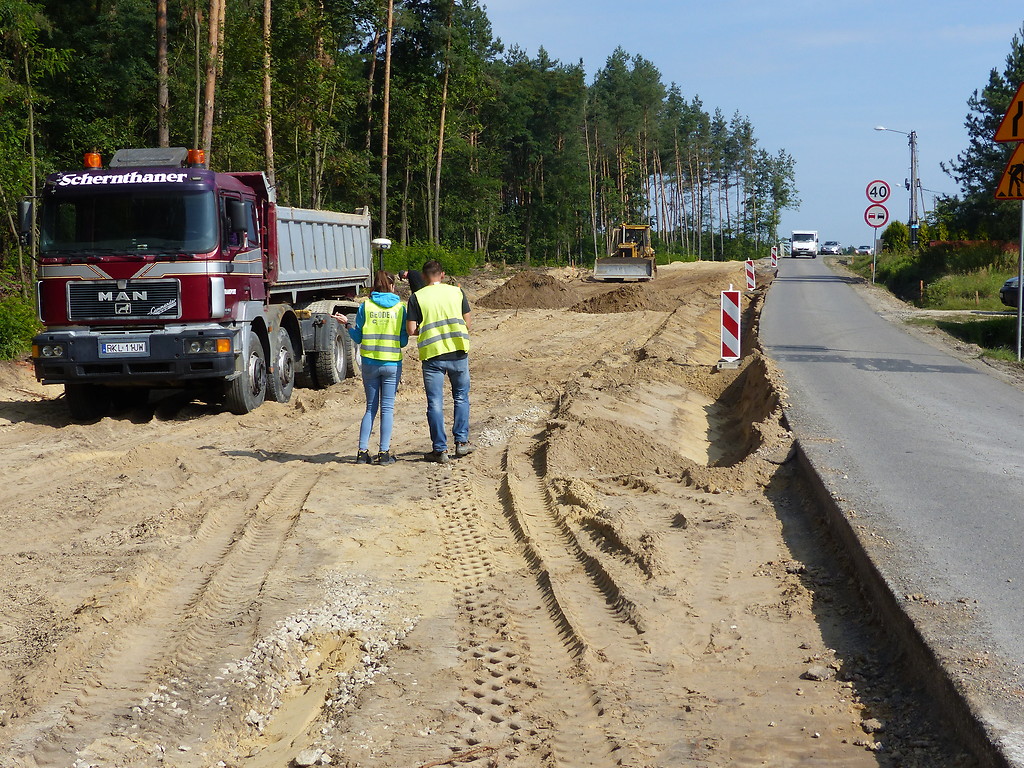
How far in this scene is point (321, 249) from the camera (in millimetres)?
16172

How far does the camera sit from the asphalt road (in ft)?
17.1

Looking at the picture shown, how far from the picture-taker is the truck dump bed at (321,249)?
14.4 metres

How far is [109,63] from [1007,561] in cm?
3541

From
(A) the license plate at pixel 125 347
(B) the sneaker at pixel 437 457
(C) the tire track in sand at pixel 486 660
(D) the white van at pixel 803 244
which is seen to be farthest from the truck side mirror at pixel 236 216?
(D) the white van at pixel 803 244

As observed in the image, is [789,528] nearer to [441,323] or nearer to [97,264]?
[441,323]

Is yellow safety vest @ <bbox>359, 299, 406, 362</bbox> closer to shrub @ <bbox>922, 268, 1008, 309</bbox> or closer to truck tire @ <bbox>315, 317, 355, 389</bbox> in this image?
truck tire @ <bbox>315, 317, 355, 389</bbox>

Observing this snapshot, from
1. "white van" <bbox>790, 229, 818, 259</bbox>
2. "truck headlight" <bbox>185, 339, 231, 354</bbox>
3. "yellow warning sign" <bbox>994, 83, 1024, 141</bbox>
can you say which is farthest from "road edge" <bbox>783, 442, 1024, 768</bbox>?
"white van" <bbox>790, 229, 818, 259</bbox>

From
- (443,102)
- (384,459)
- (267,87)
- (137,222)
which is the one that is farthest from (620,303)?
(443,102)

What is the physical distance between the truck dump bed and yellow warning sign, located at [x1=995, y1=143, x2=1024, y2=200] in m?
10.1

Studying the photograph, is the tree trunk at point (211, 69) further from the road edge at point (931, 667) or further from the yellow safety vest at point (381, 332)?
the road edge at point (931, 667)

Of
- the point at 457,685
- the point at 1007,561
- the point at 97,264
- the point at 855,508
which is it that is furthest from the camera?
the point at 97,264

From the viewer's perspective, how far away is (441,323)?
969cm

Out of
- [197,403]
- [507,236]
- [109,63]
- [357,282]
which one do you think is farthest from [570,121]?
[197,403]

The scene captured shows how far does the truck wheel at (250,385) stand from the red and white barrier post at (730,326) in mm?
6849
